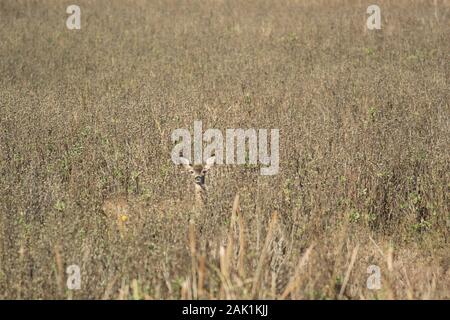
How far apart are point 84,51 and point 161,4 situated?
3836 millimetres

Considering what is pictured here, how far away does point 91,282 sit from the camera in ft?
9.85

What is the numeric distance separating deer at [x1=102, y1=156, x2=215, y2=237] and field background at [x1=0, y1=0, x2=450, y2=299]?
6 centimetres

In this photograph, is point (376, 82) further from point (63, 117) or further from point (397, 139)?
point (63, 117)

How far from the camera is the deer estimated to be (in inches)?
147

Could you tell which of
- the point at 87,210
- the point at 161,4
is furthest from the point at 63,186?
the point at 161,4

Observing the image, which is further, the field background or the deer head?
the deer head

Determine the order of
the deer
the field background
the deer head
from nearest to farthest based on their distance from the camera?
the field background
the deer
the deer head

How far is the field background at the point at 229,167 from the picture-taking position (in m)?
→ 3.08

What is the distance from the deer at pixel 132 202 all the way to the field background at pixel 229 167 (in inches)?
2.3

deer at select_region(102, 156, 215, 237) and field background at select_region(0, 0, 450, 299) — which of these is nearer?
field background at select_region(0, 0, 450, 299)

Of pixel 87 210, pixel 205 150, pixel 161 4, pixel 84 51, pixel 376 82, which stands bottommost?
pixel 87 210

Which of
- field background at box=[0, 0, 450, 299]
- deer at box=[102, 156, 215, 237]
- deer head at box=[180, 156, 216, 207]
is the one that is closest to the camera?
field background at box=[0, 0, 450, 299]

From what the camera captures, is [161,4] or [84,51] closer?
[84,51]

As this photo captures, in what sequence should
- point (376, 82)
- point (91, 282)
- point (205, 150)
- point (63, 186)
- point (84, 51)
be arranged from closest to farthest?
point (91, 282) < point (63, 186) < point (205, 150) < point (376, 82) < point (84, 51)
